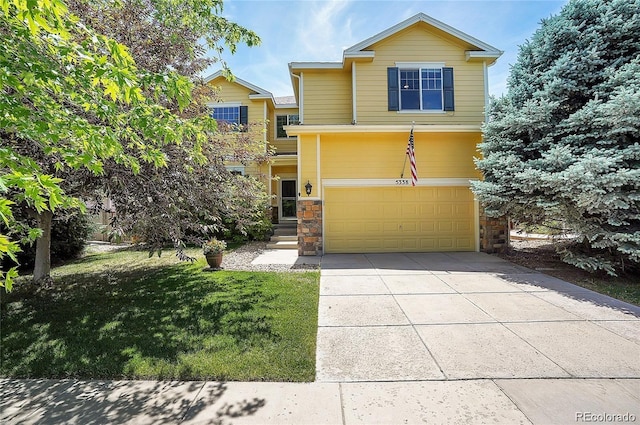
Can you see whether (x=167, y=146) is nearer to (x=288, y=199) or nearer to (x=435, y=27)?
(x=288, y=199)

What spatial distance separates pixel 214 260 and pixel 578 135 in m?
8.91

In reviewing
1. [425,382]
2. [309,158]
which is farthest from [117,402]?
[309,158]

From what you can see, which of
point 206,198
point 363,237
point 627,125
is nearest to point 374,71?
point 363,237

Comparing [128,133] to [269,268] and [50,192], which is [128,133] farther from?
[269,268]

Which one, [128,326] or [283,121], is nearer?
[128,326]

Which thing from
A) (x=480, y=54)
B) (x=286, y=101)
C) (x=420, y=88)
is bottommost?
(x=420, y=88)

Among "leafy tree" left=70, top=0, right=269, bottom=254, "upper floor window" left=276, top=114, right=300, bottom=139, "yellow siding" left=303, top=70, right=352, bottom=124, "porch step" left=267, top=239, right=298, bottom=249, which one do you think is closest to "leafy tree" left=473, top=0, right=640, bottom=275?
"yellow siding" left=303, top=70, right=352, bottom=124

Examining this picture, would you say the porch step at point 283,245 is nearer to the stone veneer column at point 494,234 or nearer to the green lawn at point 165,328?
the green lawn at point 165,328

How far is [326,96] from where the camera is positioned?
468 inches

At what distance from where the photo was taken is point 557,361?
3225mm

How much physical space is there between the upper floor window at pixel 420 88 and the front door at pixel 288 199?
6364 mm

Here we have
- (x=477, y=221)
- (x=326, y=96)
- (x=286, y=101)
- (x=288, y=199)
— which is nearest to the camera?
(x=477, y=221)

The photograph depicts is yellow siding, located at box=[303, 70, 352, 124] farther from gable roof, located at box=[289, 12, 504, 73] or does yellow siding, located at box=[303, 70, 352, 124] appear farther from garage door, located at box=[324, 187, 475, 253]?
garage door, located at box=[324, 187, 475, 253]

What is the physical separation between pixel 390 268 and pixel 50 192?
6.85 metres
